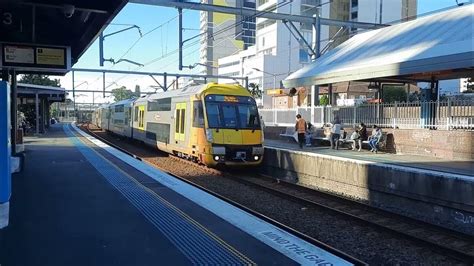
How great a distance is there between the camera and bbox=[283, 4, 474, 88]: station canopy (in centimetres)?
1617

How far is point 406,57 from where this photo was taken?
58.7 ft

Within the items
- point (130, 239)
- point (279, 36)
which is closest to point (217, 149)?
point (130, 239)

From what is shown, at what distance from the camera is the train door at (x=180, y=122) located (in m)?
18.6

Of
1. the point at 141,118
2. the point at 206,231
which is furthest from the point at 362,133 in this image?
the point at 206,231

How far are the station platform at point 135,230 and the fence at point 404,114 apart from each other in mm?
9943

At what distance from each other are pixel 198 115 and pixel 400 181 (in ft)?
24.1

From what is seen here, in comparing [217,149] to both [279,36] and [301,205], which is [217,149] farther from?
[279,36]

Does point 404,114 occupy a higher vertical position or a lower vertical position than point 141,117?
higher

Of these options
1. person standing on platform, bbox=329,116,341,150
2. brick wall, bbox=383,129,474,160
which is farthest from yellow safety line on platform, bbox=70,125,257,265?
person standing on platform, bbox=329,116,341,150

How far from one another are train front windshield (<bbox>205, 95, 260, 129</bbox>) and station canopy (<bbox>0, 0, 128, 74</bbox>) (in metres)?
4.62

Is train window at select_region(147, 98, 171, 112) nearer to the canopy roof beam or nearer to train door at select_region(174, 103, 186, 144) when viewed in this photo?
train door at select_region(174, 103, 186, 144)

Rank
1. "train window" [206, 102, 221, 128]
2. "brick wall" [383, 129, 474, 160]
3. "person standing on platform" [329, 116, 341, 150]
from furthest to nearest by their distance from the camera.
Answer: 1. "person standing on platform" [329, 116, 341, 150]
2. "train window" [206, 102, 221, 128]
3. "brick wall" [383, 129, 474, 160]

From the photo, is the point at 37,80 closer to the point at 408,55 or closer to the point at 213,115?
the point at 213,115

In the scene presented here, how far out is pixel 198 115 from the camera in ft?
55.4
